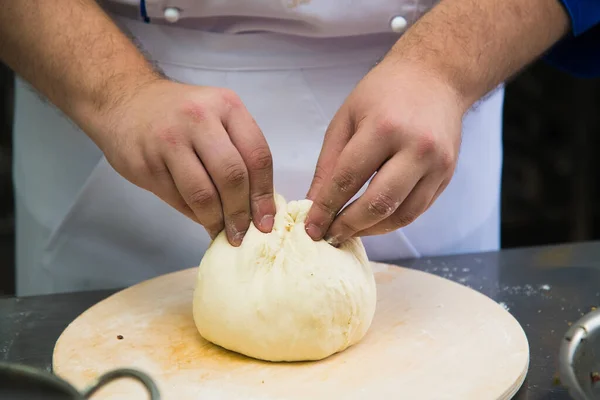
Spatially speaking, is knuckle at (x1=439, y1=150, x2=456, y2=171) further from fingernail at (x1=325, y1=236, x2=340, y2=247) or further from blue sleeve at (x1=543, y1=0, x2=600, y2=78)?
blue sleeve at (x1=543, y1=0, x2=600, y2=78)

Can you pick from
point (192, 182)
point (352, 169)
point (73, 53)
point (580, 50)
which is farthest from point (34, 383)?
point (580, 50)

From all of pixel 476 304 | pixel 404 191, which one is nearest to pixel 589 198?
pixel 476 304

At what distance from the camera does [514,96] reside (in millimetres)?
3730

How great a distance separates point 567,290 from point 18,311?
1.17 m

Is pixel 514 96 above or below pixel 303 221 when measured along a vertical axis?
below

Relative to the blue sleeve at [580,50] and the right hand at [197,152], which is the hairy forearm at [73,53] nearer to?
the right hand at [197,152]

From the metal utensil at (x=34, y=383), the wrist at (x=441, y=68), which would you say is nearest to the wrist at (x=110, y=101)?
the wrist at (x=441, y=68)

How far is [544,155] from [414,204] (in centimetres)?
275

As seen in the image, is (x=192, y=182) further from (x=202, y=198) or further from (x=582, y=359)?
(x=582, y=359)

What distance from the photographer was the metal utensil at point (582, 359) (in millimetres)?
891

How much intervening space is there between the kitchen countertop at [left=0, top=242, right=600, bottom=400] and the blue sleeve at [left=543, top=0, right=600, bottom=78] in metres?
0.45

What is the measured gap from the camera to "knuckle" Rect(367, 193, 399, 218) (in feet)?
3.84

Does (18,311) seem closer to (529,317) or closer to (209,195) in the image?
(209,195)

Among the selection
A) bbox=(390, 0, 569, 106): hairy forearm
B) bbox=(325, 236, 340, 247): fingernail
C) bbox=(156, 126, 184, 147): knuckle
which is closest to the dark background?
bbox=(390, 0, 569, 106): hairy forearm
